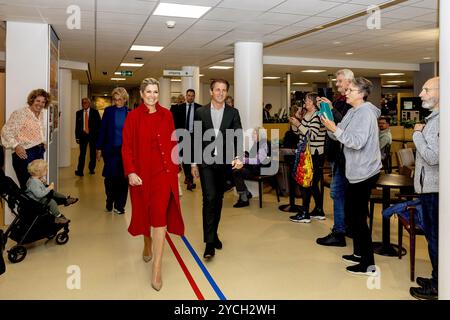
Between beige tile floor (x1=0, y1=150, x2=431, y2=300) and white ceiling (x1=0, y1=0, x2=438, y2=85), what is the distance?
2.73 m

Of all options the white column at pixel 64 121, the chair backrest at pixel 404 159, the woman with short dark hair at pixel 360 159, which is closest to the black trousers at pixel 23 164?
the woman with short dark hair at pixel 360 159

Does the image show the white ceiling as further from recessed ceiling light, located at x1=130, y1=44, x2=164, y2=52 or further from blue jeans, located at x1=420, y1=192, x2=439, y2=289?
blue jeans, located at x1=420, y1=192, x2=439, y2=289

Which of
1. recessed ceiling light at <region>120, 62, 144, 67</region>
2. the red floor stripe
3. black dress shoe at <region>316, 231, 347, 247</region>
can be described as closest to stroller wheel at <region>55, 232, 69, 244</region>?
the red floor stripe

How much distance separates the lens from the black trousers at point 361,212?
12.0 feet

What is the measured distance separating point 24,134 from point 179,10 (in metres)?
2.44

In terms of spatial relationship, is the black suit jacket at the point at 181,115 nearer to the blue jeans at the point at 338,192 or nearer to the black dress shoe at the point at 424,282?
the blue jeans at the point at 338,192

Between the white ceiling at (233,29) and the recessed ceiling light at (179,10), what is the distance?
114 millimetres

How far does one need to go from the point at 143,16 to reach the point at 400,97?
12.1 metres

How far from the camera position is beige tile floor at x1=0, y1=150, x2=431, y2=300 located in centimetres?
339

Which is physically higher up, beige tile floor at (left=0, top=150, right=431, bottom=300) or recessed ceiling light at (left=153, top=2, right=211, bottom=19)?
recessed ceiling light at (left=153, top=2, right=211, bottom=19)

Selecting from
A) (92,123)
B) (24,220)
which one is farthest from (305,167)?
(92,123)

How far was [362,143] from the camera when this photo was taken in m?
3.57

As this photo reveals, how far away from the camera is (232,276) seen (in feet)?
12.3
